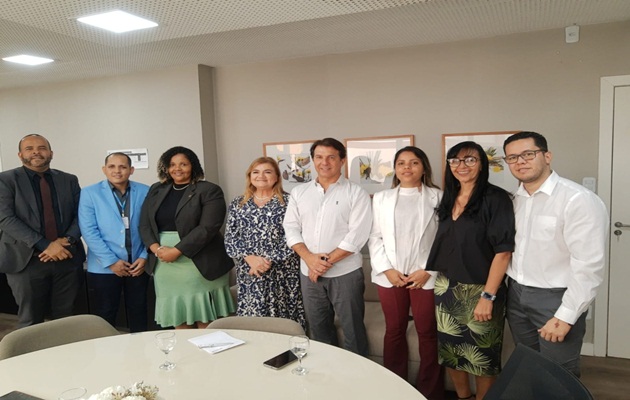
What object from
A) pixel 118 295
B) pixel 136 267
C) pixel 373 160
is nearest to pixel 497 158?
pixel 373 160

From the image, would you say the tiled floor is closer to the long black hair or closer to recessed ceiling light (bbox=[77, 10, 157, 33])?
the long black hair

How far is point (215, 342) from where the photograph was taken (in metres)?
1.94

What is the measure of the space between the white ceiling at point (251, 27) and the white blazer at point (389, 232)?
1131 mm

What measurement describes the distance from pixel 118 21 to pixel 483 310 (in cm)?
284

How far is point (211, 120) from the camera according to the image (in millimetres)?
4703

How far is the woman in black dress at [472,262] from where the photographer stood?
2318 mm

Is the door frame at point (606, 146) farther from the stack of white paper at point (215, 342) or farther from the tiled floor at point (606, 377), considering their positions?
the stack of white paper at point (215, 342)

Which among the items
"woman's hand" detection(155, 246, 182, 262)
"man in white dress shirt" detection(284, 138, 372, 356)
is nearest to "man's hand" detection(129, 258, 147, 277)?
"woman's hand" detection(155, 246, 182, 262)

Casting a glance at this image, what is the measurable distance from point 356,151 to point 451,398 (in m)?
2.21

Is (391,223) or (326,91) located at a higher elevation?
(326,91)

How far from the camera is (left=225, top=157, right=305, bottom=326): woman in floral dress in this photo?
3.00 m

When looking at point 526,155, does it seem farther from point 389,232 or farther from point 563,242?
point 389,232

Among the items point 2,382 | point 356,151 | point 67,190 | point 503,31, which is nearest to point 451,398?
point 356,151

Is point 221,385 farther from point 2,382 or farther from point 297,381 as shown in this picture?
point 2,382
